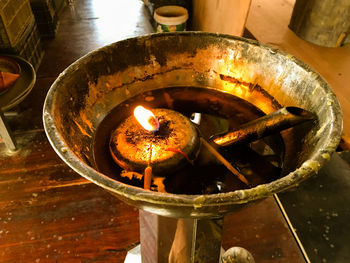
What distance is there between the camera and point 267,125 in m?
0.78

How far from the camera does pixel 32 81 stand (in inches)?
69.3

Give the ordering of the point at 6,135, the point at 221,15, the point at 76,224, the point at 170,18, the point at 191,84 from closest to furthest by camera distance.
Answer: the point at 191,84
the point at 76,224
the point at 6,135
the point at 221,15
the point at 170,18

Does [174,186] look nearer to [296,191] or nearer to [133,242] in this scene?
[133,242]

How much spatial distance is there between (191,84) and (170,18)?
1777 millimetres

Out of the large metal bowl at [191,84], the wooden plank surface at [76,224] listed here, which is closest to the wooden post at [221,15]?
the large metal bowl at [191,84]

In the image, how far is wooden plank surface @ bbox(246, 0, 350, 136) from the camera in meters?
2.38

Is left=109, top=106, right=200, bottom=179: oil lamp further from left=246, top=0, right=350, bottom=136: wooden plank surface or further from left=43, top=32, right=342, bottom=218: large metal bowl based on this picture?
left=246, top=0, right=350, bottom=136: wooden plank surface

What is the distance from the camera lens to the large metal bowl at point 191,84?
1.91ft

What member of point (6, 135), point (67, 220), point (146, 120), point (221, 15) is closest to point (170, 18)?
point (221, 15)

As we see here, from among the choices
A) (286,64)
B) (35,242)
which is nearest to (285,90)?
(286,64)

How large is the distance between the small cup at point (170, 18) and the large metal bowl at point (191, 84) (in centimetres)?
176

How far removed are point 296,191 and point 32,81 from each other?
5.48 ft

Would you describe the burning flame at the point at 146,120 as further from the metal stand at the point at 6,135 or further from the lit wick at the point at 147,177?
the metal stand at the point at 6,135

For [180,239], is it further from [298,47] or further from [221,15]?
[298,47]
